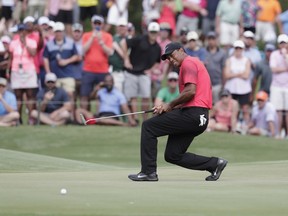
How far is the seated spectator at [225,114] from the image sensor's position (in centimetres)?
2102

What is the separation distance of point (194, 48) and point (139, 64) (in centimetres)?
125

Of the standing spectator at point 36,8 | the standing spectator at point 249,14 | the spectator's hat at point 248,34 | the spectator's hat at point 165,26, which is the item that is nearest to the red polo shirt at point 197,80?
the spectator's hat at point 248,34

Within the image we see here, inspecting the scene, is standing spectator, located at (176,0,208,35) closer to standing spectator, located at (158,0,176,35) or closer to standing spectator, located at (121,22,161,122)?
standing spectator, located at (158,0,176,35)

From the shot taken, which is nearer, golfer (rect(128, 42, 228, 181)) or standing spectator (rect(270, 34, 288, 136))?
golfer (rect(128, 42, 228, 181))

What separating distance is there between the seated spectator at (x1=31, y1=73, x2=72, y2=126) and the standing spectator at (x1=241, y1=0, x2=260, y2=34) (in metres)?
5.68

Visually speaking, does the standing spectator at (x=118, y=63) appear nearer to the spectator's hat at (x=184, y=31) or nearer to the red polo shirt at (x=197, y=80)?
the spectator's hat at (x=184, y=31)

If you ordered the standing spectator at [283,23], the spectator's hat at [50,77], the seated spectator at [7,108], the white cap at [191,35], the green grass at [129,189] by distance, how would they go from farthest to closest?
the standing spectator at [283,23], the white cap at [191,35], the spectator's hat at [50,77], the seated spectator at [7,108], the green grass at [129,189]

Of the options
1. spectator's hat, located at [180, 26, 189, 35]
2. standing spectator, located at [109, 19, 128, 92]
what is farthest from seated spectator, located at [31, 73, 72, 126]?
spectator's hat, located at [180, 26, 189, 35]

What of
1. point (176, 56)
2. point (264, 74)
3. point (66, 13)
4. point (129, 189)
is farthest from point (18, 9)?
point (129, 189)

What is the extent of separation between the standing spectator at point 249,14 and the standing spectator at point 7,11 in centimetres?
559

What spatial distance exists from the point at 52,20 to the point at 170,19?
9.45 feet

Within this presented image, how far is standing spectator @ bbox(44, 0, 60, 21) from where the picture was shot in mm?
24002

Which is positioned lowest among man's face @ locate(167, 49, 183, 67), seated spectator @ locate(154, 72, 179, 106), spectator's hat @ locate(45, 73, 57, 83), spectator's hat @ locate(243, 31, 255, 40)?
seated spectator @ locate(154, 72, 179, 106)

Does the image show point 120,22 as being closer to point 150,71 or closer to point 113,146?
point 150,71
